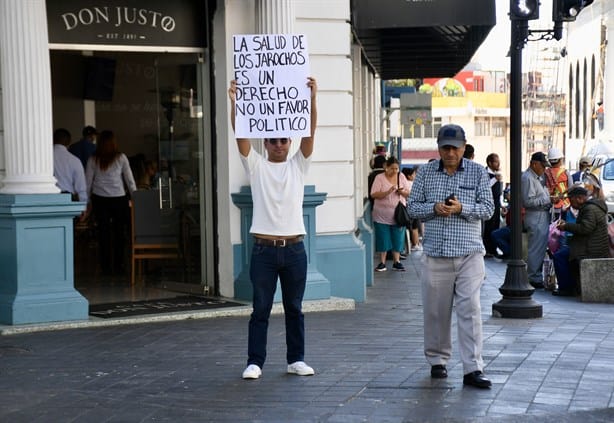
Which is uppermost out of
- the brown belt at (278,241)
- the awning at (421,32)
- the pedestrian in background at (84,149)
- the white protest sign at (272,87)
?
the awning at (421,32)

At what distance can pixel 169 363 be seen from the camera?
29.0 feet

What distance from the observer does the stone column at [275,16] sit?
38.1 feet

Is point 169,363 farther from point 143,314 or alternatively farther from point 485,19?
point 485,19

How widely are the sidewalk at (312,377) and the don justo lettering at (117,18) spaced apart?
3184 millimetres

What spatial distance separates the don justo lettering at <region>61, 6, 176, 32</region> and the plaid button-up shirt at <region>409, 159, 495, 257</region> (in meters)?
4.89

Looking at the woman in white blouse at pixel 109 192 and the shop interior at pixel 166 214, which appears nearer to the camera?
the shop interior at pixel 166 214

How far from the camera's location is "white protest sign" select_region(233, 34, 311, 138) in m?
8.32

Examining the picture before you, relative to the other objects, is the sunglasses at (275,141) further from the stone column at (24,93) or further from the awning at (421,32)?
the awning at (421,32)

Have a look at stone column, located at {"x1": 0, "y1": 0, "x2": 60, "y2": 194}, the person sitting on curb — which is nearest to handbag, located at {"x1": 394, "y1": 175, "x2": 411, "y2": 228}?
the person sitting on curb

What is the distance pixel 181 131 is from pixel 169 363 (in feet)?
15.3

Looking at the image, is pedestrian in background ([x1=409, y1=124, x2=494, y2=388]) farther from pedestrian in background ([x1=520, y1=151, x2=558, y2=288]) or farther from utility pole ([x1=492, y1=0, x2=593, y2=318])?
pedestrian in background ([x1=520, y1=151, x2=558, y2=288])

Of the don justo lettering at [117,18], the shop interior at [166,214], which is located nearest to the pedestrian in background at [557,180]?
the shop interior at [166,214]

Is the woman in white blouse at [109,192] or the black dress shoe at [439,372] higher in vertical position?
the woman in white blouse at [109,192]

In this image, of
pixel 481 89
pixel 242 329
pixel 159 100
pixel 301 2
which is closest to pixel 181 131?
pixel 159 100
